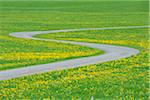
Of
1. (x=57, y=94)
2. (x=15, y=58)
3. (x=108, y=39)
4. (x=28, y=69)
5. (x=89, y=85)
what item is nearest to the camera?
(x=57, y=94)

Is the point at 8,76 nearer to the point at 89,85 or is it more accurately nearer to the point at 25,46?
the point at 89,85

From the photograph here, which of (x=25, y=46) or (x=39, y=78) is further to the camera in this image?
(x=25, y=46)

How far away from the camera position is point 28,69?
31234 millimetres

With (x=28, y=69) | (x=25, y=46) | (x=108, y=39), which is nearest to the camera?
(x=28, y=69)

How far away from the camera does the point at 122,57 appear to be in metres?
38.4

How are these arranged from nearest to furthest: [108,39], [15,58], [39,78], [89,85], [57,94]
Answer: [57,94], [89,85], [39,78], [15,58], [108,39]

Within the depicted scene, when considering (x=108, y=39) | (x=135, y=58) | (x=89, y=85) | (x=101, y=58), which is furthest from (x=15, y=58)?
(x=108, y=39)

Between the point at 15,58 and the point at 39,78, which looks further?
the point at 15,58

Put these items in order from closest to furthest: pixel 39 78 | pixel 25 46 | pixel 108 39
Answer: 1. pixel 39 78
2. pixel 25 46
3. pixel 108 39

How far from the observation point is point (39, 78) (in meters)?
27.3

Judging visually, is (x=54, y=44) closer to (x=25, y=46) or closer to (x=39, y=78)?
(x=25, y=46)

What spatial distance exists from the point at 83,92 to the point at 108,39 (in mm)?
34029

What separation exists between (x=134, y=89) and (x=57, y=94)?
360 centimetres

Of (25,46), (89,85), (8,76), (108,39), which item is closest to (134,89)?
(89,85)
